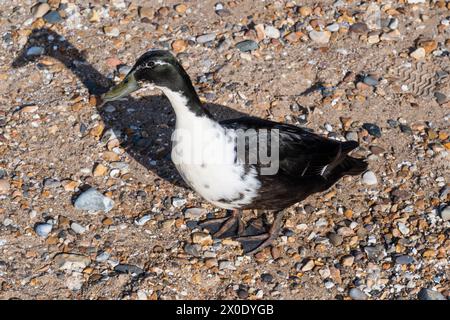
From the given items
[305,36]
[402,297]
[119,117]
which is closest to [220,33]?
[305,36]

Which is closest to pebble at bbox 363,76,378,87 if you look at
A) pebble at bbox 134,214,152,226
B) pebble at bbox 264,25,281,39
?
pebble at bbox 264,25,281,39

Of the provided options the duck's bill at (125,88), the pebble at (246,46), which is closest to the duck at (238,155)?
the duck's bill at (125,88)

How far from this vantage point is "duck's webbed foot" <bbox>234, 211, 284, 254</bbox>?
20.1ft

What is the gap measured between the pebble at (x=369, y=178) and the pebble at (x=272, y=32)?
1.94 metres

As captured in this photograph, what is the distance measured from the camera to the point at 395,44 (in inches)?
311

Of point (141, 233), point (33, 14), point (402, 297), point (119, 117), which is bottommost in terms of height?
point (402, 297)

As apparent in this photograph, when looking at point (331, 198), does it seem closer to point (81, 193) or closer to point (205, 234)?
point (205, 234)

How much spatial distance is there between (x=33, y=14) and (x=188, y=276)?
3.60m

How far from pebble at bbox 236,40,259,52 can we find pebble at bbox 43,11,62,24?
1.86 m

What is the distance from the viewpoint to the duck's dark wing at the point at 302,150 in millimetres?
5855

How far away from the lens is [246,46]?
7.72m

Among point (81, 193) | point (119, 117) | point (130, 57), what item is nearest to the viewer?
point (81, 193)

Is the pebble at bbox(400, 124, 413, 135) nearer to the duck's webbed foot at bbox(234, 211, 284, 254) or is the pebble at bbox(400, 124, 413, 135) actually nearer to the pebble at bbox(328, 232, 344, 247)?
the pebble at bbox(328, 232, 344, 247)

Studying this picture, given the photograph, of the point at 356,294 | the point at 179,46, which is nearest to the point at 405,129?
the point at 356,294
